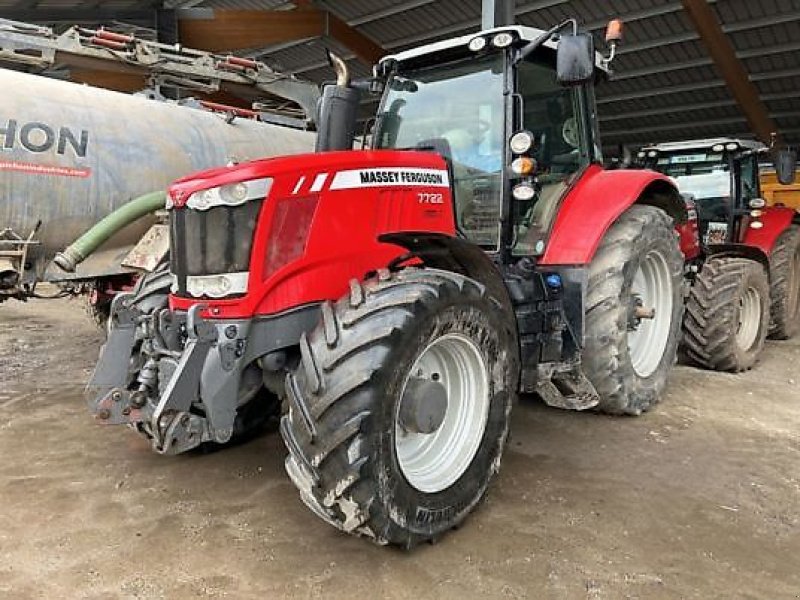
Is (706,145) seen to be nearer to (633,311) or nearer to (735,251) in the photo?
(735,251)

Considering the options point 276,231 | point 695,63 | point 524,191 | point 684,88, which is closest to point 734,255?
point 524,191

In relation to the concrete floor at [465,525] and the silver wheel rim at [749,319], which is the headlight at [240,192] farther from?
the silver wheel rim at [749,319]

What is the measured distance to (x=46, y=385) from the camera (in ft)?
16.7

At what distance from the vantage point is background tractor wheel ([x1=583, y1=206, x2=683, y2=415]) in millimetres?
3771

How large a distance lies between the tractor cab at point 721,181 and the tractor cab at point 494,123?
343 cm

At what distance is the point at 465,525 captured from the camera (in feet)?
9.28

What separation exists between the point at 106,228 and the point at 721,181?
18.6ft

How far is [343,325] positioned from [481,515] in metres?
1.12

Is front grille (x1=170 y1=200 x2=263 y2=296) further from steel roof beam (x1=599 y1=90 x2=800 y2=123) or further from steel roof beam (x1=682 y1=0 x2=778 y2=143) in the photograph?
steel roof beam (x1=599 y1=90 x2=800 y2=123)

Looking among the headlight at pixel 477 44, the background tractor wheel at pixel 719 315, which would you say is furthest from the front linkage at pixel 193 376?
the background tractor wheel at pixel 719 315

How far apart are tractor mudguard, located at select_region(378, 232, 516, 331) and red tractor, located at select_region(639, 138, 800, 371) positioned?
3.16 meters

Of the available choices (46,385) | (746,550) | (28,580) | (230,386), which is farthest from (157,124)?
(746,550)

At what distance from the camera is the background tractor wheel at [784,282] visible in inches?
270

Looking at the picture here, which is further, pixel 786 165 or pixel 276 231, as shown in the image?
pixel 786 165
